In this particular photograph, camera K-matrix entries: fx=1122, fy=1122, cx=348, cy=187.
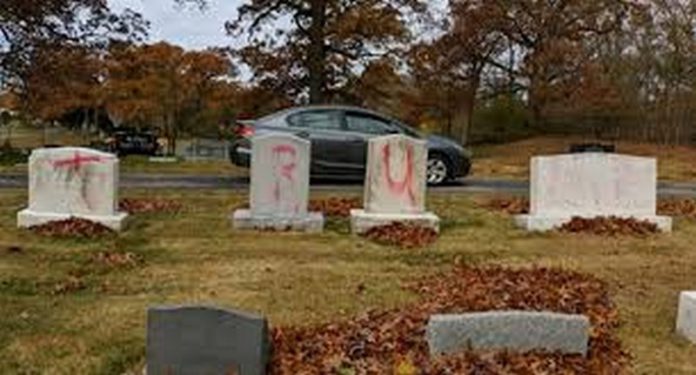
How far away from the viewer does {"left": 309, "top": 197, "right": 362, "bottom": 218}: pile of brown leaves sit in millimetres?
15273

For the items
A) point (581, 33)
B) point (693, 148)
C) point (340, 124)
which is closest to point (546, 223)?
point (340, 124)

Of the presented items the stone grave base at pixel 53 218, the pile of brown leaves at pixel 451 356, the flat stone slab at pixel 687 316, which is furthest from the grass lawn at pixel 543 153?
the flat stone slab at pixel 687 316

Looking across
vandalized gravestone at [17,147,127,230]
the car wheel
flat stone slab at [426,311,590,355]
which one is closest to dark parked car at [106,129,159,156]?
the car wheel

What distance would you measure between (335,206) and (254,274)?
197 inches

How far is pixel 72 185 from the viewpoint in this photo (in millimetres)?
13844

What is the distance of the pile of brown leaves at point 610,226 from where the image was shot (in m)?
14.0

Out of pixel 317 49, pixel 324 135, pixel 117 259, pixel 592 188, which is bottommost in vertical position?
pixel 117 259

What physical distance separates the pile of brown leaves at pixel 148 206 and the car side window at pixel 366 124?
14.6 feet

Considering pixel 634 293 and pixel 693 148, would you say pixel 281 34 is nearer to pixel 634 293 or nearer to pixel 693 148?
pixel 693 148

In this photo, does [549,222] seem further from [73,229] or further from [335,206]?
[73,229]

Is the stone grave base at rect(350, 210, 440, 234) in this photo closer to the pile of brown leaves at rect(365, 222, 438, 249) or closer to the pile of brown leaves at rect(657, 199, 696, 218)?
the pile of brown leaves at rect(365, 222, 438, 249)

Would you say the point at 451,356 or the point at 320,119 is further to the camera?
the point at 320,119

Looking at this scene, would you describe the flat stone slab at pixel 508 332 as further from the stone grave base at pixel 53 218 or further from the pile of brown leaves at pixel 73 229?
the stone grave base at pixel 53 218

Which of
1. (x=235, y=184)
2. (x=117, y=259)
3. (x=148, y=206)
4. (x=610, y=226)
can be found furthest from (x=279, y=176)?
(x=235, y=184)
